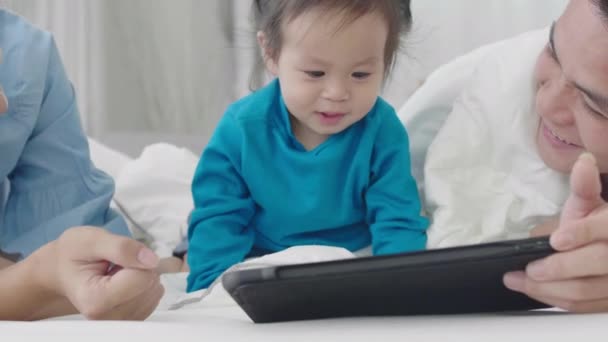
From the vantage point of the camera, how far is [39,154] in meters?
1.32

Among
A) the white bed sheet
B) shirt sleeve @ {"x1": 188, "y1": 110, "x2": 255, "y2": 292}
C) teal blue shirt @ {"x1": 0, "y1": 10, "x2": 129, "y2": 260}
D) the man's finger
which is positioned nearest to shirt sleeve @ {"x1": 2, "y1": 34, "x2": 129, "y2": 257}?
teal blue shirt @ {"x1": 0, "y1": 10, "x2": 129, "y2": 260}

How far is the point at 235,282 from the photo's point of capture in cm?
60

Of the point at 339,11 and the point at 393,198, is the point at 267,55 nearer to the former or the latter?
the point at 339,11

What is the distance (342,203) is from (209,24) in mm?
1843

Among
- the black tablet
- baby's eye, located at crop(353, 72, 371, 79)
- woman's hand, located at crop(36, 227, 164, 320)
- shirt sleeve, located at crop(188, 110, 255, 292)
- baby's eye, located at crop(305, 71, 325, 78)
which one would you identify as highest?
baby's eye, located at crop(353, 72, 371, 79)

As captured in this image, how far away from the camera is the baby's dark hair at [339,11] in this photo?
1.15 metres

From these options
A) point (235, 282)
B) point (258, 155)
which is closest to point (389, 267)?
point (235, 282)

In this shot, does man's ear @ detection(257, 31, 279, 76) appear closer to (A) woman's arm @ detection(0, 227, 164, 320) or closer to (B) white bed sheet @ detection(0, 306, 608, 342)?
(A) woman's arm @ detection(0, 227, 164, 320)

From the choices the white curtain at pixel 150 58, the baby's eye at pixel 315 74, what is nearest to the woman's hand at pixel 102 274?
the baby's eye at pixel 315 74

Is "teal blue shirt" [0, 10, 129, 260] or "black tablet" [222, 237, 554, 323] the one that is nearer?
"black tablet" [222, 237, 554, 323]

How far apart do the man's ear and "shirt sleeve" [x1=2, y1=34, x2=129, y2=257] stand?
363 mm

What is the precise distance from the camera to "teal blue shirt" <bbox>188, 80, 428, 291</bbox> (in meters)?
1.25

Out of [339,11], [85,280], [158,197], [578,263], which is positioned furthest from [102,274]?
[158,197]

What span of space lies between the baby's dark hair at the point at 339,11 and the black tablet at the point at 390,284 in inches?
23.4
